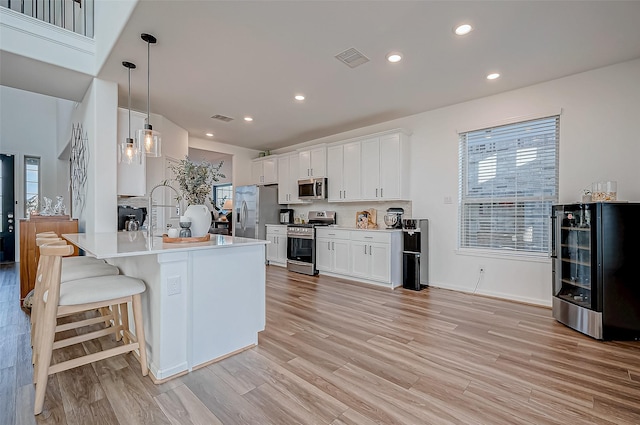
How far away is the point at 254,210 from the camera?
256 inches

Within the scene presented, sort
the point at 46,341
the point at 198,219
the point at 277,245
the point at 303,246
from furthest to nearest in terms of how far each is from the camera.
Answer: the point at 277,245, the point at 303,246, the point at 198,219, the point at 46,341

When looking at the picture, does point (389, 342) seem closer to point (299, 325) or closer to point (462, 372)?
point (462, 372)

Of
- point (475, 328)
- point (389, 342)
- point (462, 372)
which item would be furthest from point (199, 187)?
point (475, 328)

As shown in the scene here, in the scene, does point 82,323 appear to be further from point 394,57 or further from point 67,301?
point 394,57

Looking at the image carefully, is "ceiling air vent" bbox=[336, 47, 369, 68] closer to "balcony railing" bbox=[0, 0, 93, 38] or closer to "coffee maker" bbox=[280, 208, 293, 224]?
"balcony railing" bbox=[0, 0, 93, 38]

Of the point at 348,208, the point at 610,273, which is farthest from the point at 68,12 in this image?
the point at 610,273

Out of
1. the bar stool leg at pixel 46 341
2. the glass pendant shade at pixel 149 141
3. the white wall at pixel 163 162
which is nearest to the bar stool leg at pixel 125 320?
the bar stool leg at pixel 46 341

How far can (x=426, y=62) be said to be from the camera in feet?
10.3

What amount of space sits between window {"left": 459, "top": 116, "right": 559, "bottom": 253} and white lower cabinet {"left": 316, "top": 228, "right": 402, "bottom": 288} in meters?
1.03

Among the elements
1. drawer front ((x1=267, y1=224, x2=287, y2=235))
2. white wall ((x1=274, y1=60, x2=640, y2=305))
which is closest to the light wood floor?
white wall ((x1=274, y1=60, x2=640, y2=305))

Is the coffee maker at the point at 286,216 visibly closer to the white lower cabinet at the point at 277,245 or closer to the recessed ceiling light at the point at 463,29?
the white lower cabinet at the point at 277,245

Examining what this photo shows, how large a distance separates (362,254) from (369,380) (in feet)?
9.36

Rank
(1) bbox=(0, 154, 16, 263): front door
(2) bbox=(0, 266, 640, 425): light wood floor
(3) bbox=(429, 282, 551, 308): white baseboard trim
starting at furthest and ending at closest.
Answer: (1) bbox=(0, 154, 16, 263): front door < (3) bbox=(429, 282, 551, 308): white baseboard trim < (2) bbox=(0, 266, 640, 425): light wood floor

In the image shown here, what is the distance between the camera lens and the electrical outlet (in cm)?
204
